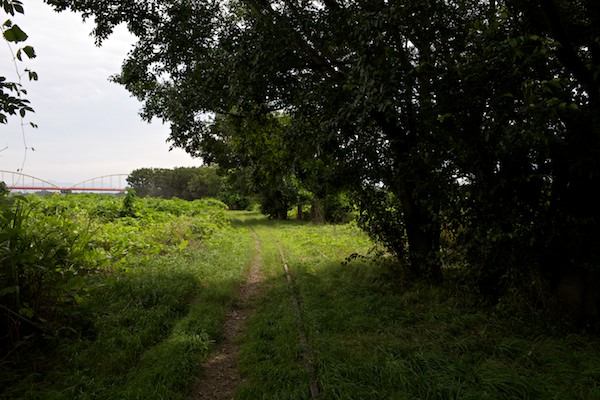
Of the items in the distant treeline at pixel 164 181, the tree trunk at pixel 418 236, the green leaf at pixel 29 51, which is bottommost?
the tree trunk at pixel 418 236

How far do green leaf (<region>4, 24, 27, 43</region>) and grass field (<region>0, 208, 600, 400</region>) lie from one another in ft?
12.2

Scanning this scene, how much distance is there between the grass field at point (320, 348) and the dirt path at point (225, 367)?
5.8 inches

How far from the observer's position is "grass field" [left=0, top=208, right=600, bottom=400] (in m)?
3.98

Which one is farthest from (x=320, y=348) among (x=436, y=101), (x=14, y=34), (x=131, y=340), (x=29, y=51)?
(x=14, y=34)

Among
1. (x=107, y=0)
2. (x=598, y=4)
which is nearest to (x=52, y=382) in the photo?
(x=107, y=0)

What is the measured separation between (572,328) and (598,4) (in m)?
4.68

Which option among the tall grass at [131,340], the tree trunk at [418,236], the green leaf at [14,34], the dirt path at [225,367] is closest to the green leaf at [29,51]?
the green leaf at [14,34]

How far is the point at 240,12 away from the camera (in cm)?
969

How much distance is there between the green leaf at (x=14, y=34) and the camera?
213 centimetres

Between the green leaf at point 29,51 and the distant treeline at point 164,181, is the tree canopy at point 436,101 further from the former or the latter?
the distant treeline at point 164,181

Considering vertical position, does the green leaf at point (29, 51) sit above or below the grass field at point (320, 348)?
above

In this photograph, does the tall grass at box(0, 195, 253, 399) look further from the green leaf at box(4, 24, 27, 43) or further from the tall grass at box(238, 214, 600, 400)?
the green leaf at box(4, 24, 27, 43)

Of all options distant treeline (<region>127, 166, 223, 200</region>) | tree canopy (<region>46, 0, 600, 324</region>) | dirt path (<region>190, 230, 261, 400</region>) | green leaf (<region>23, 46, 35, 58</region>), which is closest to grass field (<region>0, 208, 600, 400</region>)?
dirt path (<region>190, 230, 261, 400</region>)

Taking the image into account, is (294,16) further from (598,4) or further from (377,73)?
(598,4)
